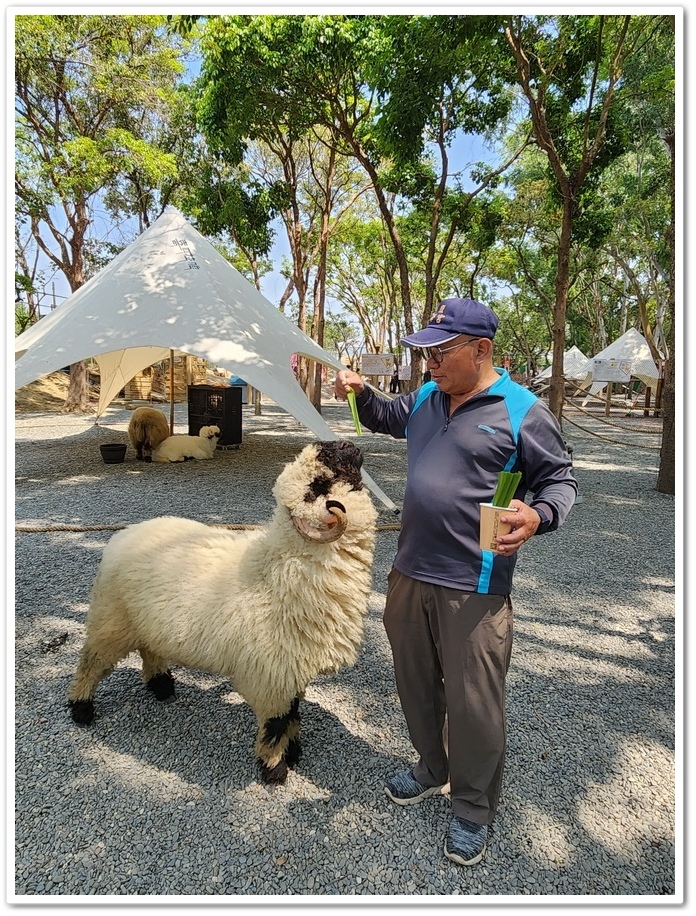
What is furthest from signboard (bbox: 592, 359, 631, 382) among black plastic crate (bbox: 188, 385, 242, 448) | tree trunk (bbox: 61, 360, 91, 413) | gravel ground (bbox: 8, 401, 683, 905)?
gravel ground (bbox: 8, 401, 683, 905)

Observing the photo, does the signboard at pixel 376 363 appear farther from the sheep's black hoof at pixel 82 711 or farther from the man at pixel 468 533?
the man at pixel 468 533

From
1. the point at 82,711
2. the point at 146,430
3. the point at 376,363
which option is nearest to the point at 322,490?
the point at 82,711

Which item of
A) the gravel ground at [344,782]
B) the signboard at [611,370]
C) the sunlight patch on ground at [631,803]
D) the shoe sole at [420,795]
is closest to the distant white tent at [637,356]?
the signboard at [611,370]

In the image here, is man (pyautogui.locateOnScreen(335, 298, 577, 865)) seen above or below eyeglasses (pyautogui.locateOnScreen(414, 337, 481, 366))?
below

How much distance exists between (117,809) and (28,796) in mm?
424

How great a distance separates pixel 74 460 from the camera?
9016 mm

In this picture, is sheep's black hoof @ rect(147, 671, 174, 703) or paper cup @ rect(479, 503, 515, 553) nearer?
paper cup @ rect(479, 503, 515, 553)

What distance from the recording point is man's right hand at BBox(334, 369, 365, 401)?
7.43ft

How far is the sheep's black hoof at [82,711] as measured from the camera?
2594 mm

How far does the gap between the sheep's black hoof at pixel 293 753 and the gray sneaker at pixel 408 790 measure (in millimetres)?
420

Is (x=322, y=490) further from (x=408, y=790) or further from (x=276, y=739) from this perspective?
(x=408, y=790)

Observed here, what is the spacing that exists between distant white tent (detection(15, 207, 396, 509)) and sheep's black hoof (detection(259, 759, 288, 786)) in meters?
4.10

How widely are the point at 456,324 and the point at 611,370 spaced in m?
24.2

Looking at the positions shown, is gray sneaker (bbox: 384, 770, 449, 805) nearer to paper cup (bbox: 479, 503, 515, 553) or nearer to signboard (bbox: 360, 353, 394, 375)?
paper cup (bbox: 479, 503, 515, 553)
